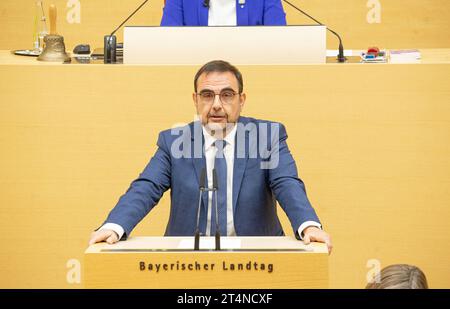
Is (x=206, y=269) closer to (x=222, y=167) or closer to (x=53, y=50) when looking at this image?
(x=222, y=167)

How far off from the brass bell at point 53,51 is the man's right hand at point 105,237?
153 centimetres

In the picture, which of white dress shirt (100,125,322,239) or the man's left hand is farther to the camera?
white dress shirt (100,125,322,239)

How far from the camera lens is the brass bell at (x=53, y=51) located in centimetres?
404

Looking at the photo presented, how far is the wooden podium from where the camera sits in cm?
242

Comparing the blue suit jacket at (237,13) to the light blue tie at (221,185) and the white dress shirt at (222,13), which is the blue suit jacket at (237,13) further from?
the light blue tie at (221,185)

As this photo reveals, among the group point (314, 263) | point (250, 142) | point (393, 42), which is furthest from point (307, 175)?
point (393, 42)

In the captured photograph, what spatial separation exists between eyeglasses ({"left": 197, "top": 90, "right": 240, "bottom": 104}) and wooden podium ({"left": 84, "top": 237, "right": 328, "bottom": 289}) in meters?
0.85

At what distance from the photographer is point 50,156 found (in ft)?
12.2

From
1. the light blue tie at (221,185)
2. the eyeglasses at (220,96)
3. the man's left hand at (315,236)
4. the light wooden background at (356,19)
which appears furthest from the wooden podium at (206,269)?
the light wooden background at (356,19)

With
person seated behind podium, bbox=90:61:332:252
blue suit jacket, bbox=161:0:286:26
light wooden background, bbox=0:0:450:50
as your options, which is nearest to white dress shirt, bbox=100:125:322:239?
person seated behind podium, bbox=90:61:332:252

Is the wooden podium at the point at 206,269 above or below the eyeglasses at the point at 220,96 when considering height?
below

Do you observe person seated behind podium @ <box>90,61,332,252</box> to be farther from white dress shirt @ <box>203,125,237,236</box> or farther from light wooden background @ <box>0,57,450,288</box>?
A: light wooden background @ <box>0,57,450,288</box>

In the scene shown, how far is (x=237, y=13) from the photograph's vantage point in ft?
15.9
